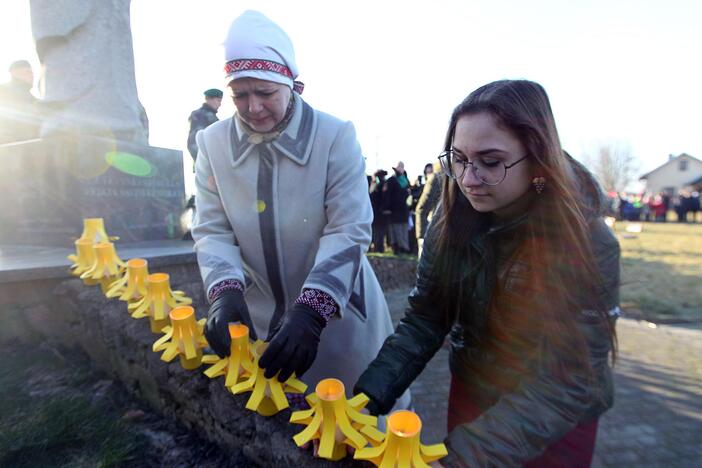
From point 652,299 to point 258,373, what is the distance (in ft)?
21.5

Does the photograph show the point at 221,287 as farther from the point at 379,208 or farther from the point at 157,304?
the point at 379,208

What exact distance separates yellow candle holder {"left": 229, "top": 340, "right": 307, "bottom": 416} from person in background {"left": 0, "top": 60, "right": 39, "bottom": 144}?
5.52 metres

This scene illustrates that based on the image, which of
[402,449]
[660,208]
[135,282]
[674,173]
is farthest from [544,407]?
[674,173]

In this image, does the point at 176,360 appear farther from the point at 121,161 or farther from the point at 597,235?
the point at 121,161

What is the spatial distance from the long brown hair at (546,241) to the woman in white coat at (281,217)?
1.72 feet

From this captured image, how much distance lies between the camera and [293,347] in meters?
1.28

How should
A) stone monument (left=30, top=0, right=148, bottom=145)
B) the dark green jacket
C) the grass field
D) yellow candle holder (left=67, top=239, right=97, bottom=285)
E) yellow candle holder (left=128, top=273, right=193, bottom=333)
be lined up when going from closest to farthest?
the dark green jacket < yellow candle holder (left=128, top=273, right=193, bottom=333) < yellow candle holder (left=67, top=239, right=97, bottom=285) < stone monument (left=30, top=0, right=148, bottom=145) < the grass field

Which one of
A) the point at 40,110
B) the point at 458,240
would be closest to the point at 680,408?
the point at 458,240

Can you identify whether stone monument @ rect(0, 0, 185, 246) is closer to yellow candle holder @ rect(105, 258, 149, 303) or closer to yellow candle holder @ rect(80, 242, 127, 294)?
yellow candle holder @ rect(80, 242, 127, 294)

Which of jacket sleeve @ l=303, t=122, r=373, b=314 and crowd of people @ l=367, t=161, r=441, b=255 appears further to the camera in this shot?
A: crowd of people @ l=367, t=161, r=441, b=255

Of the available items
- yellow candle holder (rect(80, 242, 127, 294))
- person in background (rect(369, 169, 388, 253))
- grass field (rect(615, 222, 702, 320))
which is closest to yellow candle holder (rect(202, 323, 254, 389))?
yellow candle holder (rect(80, 242, 127, 294))

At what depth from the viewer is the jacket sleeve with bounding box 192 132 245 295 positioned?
1585 millimetres

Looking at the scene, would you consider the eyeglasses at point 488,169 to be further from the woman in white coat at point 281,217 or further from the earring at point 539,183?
the woman in white coat at point 281,217

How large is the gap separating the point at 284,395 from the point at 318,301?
321 millimetres
